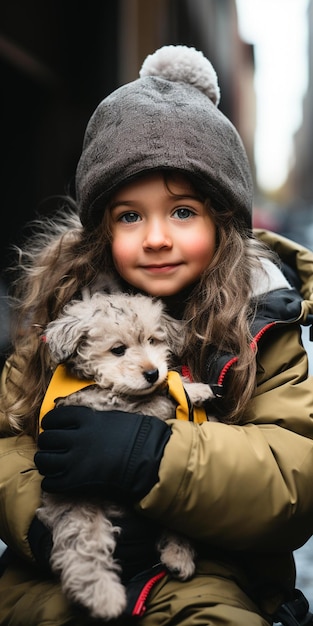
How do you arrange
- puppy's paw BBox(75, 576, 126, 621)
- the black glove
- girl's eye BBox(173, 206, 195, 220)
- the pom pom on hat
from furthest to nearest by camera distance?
the pom pom on hat
girl's eye BBox(173, 206, 195, 220)
the black glove
puppy's paw BBox(75, 576, 126, 621)

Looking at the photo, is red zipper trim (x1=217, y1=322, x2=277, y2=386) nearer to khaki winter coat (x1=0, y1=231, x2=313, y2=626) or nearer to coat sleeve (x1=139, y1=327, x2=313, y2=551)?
khaki winter coat (x1=0, y1=231, x2=313, y2=626)

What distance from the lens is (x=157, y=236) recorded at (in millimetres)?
2553

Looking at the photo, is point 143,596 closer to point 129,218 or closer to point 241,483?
point 241,483

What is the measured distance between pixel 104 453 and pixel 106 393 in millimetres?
227

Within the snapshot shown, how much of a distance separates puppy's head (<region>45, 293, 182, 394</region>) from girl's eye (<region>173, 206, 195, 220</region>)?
0.37 metres

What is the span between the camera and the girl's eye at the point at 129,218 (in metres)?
2.67

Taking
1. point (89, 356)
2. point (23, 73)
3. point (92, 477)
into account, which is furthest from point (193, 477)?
point (23, 73)

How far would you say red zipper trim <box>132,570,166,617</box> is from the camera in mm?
2036

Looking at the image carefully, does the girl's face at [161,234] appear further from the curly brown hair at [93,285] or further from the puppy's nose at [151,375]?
the puppy's nose at [151,375]

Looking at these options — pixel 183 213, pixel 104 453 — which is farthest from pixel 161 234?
pixel 104 453

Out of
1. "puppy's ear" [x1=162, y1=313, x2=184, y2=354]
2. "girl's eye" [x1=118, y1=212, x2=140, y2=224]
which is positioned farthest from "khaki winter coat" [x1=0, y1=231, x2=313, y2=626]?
"girl's eye" [x1=118, y1=212, x2=140, y2=224]

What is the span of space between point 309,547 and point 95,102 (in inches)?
230

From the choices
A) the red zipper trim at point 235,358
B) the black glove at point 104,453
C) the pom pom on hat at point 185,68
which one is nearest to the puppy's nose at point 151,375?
the black glove at point 104,453

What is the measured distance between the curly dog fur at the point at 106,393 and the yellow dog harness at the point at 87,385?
20 mm
